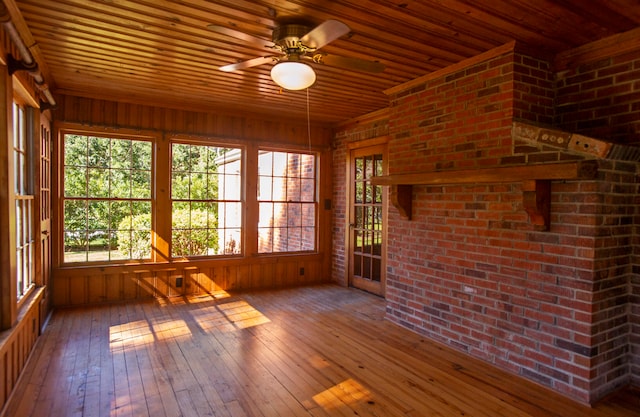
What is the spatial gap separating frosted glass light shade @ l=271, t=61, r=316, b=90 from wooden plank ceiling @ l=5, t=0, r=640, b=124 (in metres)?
0.34

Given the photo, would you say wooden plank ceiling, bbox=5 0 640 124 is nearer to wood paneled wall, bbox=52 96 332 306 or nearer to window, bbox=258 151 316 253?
wood paneled wall, bbox=52 96 332 306

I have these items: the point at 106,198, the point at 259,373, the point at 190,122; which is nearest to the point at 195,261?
the point at 106,198

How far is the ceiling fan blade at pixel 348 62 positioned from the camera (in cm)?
263

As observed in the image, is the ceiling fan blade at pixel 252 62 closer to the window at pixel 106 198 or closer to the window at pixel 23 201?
→ the window at pixel 23 201

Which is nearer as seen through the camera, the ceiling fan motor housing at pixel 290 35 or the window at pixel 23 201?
the ceiling fan motor housing at pixel 290 35

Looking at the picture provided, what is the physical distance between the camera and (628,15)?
8.29 feet

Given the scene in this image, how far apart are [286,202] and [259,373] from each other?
352 cm

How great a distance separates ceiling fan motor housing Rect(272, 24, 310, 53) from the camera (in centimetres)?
267

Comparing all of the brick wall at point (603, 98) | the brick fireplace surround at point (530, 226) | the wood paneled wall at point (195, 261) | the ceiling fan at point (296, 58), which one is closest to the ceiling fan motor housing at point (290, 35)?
the ceiling fan at point (296, 58)

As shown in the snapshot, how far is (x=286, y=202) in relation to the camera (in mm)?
6195

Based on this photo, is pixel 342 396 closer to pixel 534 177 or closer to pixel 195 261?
pixel 534 177

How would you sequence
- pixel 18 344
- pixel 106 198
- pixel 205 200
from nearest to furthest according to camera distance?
pixel 18 344 < pixel 106 198 < pixel 205 200

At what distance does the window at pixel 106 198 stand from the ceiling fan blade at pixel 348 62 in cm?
343

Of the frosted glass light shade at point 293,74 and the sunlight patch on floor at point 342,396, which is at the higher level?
the frosted glass light shade at point 293,74
